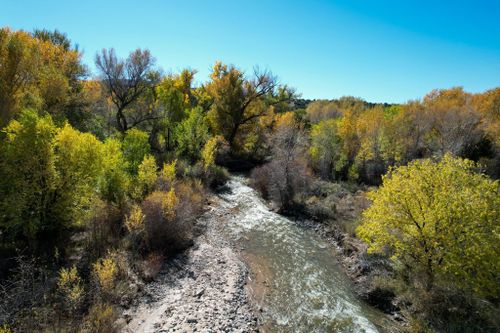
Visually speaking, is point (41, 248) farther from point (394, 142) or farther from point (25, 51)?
point (394, 142)

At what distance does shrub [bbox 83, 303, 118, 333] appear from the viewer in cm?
752

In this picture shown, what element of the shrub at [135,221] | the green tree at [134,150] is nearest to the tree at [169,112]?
the green tree at [134,150]

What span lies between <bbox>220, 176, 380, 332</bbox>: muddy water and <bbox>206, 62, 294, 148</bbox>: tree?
59.9 ft

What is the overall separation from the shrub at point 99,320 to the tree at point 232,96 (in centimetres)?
2960

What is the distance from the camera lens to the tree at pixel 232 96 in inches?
1407

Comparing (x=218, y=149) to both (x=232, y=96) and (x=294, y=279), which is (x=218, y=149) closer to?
(x=232, y=96)

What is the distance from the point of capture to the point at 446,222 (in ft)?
32.3

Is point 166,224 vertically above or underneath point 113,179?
underneath

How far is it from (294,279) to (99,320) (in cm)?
830

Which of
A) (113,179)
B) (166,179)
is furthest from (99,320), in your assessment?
(166,179)

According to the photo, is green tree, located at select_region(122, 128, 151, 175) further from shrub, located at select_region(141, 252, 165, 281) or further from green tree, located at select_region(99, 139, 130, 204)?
shrub, located at select_region(141, 252, 165, 281)

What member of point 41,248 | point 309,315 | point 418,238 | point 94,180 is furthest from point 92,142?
point 418,238

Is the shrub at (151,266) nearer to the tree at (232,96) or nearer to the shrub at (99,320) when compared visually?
the shrub at (99,320)

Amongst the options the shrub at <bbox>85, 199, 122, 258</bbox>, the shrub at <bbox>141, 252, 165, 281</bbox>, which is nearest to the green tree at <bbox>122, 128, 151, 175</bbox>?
the shrub at <bbox>85, 199, 122, 258</bbox>
